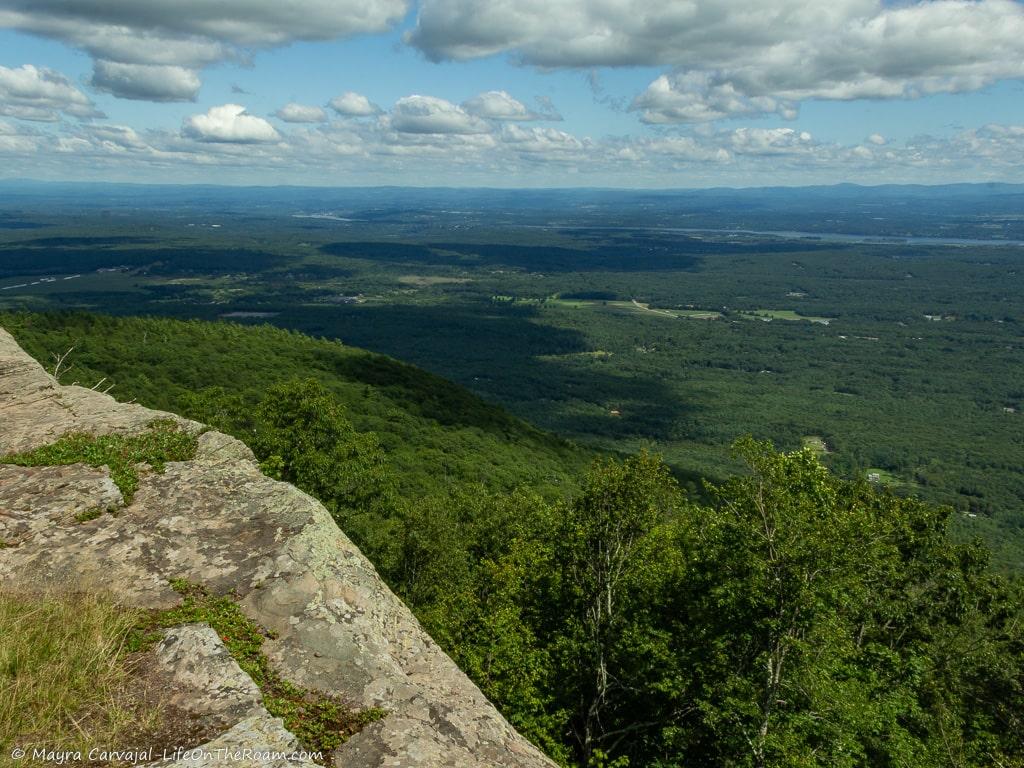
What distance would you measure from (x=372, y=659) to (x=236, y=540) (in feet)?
13.0

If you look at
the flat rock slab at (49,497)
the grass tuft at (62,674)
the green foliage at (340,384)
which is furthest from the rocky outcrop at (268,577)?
the green foliage at (340,384)

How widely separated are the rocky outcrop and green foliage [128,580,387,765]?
18 cm

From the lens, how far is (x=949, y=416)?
192250 mm

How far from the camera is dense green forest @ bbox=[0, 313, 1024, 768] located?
17.0 m

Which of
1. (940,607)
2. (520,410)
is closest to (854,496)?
(940,607)

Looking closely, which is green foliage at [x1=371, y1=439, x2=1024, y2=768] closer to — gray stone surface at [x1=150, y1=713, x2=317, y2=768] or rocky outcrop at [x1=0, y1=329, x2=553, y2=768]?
rocky outcrop at [x1=0, y1=329, x2=553, y2=768]

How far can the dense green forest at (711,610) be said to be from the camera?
1703 centimetres

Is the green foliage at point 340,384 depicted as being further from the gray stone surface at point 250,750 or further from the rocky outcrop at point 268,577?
the gray stone surface at point 250,750

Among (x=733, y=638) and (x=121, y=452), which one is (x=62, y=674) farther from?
(x=733, y=638)

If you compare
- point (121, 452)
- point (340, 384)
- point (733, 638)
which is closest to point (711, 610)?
point (733, 638)

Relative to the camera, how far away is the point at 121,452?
14.1 m

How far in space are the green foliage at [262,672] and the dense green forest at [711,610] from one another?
9231 mm

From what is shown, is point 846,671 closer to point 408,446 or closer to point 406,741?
point 406,741

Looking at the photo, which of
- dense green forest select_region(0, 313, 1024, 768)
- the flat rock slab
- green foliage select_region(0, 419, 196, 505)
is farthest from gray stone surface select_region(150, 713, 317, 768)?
dense green forest select_region(0, 313, 1024, 768)
